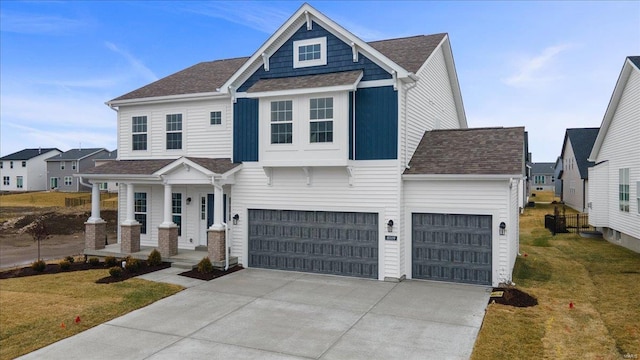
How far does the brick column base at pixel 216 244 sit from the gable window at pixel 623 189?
16682 millimetres

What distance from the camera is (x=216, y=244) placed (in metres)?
15.2

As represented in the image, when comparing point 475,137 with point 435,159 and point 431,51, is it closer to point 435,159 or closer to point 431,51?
point 435,159

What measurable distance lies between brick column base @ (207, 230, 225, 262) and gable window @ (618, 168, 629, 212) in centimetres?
1668

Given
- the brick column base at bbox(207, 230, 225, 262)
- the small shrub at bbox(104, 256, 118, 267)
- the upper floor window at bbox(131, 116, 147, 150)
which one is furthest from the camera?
the upper floor window at bbox(131, 116, 147, 150)

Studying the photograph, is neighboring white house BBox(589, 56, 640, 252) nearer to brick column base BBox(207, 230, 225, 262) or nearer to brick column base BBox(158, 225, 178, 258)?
brick column base BBox(207, 230, 225, 262)

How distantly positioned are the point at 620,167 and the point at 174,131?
1935 cm

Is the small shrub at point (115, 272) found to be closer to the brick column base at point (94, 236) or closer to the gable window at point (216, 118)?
the brick column base at point (94, 236)

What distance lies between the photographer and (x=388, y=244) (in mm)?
13945

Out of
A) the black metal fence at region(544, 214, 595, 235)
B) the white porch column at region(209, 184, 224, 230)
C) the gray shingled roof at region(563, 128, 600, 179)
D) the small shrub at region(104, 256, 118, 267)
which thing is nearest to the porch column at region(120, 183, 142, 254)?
the small shrub at region(104, 256, 118, 267)

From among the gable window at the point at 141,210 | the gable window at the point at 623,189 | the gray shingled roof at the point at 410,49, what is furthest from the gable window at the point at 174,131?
the gable window at the point at 623,189

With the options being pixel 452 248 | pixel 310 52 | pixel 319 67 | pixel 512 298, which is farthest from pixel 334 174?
pixel 512 298

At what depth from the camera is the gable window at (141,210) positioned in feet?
62.9

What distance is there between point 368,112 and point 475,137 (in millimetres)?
3975

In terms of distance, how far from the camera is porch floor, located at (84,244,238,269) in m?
15.4
